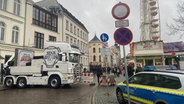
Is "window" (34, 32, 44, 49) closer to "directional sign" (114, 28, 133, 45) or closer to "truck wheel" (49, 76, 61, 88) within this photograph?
"truck wheel" (49, 76, 61, 88)

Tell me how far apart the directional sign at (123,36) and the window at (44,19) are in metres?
24.3

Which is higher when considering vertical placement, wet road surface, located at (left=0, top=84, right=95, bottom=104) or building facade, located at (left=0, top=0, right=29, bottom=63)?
building facade, located at (left=0, top=0, right=29, bottom=63)

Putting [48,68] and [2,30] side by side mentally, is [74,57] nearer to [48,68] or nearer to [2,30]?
[48,68]

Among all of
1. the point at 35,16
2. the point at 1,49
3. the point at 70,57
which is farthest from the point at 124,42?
the point at 35,16

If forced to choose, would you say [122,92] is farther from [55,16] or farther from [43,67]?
[55,16]

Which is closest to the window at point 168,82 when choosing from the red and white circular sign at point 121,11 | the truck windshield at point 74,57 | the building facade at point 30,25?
the red and white circular sign at point 121,11

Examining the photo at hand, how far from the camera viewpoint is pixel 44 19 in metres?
30.2

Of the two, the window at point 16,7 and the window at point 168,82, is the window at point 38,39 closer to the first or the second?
the window at point 16,7

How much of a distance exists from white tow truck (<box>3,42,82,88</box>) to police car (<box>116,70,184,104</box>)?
8.63m

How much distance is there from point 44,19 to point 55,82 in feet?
58.1

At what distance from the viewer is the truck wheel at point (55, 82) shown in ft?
49.5

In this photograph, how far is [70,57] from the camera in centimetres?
1590

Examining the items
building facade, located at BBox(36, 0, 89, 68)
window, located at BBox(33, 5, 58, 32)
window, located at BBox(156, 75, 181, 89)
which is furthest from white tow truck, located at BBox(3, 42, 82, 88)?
building facade, located at BBox(36, 0, 89, 68)

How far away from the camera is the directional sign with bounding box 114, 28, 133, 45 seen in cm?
548
